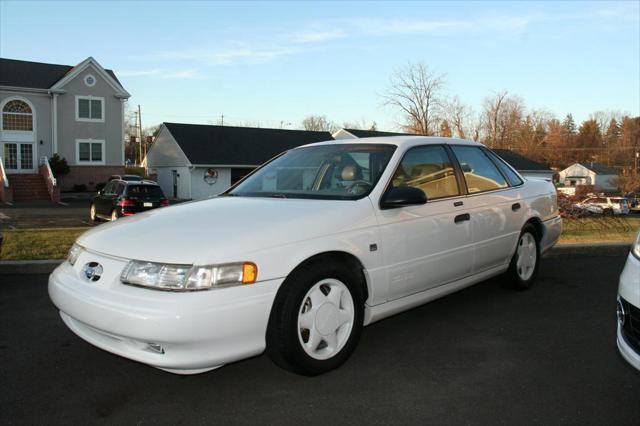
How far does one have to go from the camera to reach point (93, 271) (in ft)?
11.0

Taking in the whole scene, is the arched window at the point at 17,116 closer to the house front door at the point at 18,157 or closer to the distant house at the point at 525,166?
the house front door at the point at 18,157

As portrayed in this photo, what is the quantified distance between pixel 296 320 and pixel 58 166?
113ft

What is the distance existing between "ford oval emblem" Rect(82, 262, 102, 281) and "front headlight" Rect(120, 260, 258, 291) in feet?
0.99

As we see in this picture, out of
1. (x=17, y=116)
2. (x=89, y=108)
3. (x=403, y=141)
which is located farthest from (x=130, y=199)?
(x=17, y=116)

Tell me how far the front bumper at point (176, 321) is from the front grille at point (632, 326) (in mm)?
1967

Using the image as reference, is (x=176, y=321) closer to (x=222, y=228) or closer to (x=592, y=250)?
(x=222, y=228)

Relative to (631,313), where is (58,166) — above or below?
above

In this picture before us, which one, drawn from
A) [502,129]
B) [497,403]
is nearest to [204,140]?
[497,403]

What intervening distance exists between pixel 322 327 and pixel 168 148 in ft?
124

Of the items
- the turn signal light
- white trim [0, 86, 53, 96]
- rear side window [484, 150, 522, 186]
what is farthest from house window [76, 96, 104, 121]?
the turn signal light

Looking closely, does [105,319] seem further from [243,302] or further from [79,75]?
[79,75]

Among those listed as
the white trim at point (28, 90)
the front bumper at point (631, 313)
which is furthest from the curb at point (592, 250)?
the white trim at point (28, 90)

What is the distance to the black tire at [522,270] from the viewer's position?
5.56 m

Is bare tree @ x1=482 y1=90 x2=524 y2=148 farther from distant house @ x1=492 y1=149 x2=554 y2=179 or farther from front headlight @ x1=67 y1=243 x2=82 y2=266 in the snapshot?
front headlight @ x1=67 y1=243 x2=82 y2=266
